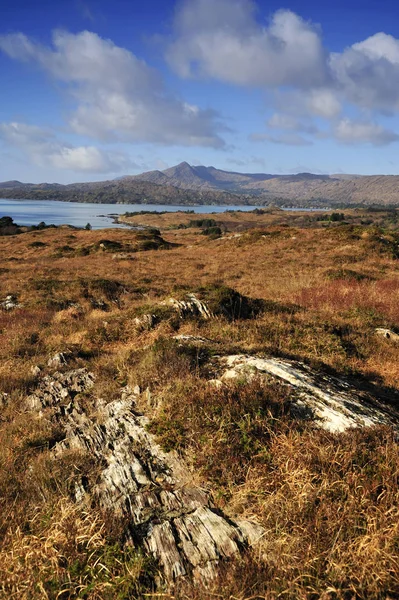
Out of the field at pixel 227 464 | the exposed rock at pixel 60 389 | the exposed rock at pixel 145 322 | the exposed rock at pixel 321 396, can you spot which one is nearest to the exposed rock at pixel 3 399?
the field at pixel 227 464

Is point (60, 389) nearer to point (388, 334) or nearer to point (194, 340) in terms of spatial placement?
point (194, 340)

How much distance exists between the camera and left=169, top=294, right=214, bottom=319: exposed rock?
473 inches

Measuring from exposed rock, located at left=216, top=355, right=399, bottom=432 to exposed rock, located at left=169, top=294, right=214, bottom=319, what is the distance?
468cm

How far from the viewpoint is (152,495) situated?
4.18m

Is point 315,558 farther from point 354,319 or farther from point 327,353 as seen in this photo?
point 354,319

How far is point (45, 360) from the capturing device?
9.54m

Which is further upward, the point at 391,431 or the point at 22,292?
the point at 391,431

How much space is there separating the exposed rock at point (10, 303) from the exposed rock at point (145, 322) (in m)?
8.45

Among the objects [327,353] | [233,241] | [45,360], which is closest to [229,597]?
[327,353]

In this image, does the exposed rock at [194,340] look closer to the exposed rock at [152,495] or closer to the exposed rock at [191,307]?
the exposed rock at [191,307]

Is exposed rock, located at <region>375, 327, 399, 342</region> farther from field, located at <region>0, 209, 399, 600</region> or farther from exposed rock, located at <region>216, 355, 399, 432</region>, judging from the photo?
exposed rock, located at <region>216, 355, 399, 432</region>

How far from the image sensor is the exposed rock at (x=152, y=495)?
342 centimetres

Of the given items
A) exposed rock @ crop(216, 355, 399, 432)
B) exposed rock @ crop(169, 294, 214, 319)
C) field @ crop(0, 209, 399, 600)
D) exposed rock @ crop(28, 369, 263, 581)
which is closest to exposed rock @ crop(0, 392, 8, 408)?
field @ crop(0, 209, 399, 600)

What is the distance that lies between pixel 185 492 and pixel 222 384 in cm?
208
